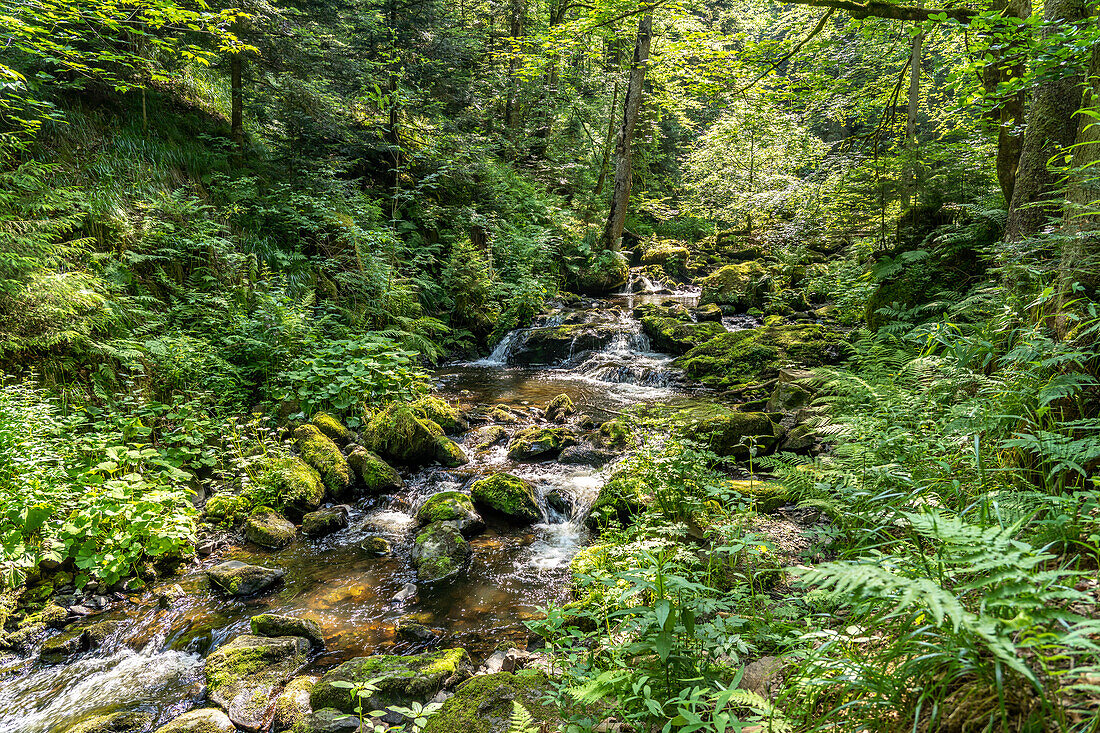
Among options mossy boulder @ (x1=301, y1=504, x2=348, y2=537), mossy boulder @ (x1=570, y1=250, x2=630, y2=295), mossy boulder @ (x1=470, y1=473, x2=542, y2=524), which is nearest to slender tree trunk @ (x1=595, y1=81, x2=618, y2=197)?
mossy boulder @ (x1=570, y1=250, x2=630, y2=295)

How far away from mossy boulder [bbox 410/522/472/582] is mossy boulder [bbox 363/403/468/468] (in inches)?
64.5

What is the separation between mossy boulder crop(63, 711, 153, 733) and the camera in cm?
301

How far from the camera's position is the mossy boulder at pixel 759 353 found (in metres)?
9.08

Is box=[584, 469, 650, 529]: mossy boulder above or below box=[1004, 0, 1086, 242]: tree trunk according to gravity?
below

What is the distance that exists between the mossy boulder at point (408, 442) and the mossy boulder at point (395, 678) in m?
3.38

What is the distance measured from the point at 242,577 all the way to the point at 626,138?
15.4 meters

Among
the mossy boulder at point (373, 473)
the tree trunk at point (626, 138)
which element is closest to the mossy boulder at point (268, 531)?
the mossy boulder at point (373, 473)

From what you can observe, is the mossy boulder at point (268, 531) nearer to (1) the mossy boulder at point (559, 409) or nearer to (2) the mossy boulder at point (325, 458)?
(2) the mossy boulder at point (325, 458)

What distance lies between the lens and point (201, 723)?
3020mm

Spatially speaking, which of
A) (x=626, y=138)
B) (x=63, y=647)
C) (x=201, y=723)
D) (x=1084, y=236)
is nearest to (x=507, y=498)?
(x=201, y=723)

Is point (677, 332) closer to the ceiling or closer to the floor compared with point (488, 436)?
closer to the ceiling

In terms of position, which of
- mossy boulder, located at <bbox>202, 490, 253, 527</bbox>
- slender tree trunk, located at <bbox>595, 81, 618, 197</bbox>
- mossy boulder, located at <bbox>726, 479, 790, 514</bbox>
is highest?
slender tree trunk, located at <bbox>595, 81, 618, 197</bbox>

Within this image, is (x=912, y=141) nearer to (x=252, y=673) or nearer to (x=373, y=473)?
(x=373, y=473)

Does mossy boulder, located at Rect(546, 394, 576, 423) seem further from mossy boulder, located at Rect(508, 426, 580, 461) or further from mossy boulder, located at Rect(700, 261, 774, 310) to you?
mossy boulder, located at Rect(700, 261, 774, 310)
